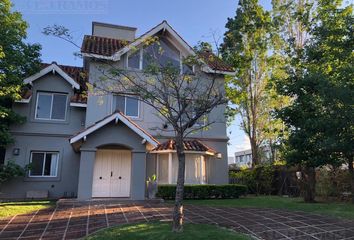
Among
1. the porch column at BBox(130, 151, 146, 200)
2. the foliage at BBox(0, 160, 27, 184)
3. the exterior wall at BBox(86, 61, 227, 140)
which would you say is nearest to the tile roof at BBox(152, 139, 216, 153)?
the exterior wall at BBox(86, 61, 227, 140)

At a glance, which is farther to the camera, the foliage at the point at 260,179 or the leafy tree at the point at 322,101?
the foliage at the point at 260,179

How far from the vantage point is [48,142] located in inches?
757

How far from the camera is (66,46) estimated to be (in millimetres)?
10398

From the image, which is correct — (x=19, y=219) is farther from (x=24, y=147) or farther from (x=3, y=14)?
(x=3, y=14)

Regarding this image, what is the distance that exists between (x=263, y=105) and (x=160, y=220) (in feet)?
71.4

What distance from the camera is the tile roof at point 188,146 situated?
61.9 ft

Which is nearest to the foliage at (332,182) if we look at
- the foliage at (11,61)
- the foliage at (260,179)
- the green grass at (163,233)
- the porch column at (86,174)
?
the foliage at (260,179)

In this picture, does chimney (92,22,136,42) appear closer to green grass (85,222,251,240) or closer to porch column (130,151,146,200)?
porch column (130,151,146,200)

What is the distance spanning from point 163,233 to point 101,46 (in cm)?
1510

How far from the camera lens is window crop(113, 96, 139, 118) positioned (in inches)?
778

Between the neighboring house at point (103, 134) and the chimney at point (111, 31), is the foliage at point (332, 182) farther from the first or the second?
the chimney at point (111, 31)

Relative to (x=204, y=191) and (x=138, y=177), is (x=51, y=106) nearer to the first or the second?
(x=138, y=177)

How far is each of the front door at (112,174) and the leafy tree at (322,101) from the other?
928 cm

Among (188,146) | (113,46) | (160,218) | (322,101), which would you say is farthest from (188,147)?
(113,46)
